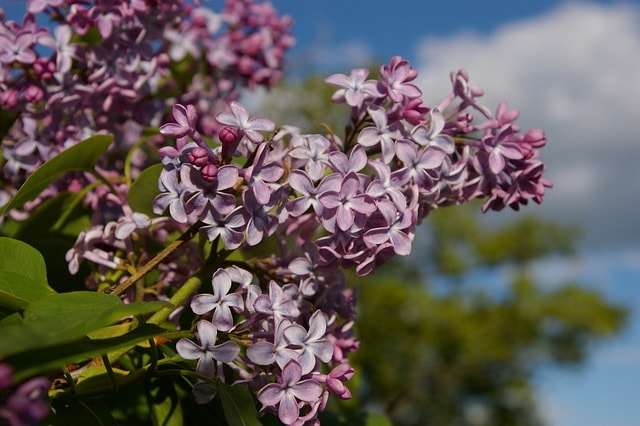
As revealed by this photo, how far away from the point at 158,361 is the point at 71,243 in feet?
1.03

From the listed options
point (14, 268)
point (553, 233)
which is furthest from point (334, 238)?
point (553, 233)

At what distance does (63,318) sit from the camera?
53cm

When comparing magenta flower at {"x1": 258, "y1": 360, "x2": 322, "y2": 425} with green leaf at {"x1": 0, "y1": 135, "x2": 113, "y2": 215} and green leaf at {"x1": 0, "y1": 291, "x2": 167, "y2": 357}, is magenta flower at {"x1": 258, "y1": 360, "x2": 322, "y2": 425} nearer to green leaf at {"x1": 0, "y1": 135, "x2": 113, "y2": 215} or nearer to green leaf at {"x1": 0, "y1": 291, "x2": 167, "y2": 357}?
green leaf at {"x1": 0, "y1": 291, "x2": 167, "y2": 357}

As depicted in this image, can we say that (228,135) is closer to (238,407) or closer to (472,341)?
(238,407)

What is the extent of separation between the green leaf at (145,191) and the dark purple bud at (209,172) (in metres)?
0.17

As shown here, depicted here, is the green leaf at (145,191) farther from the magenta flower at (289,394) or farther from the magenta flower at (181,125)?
the magenta flower at (289,394)

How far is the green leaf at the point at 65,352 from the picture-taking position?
0.52 m

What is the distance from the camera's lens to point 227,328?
2.24 feet

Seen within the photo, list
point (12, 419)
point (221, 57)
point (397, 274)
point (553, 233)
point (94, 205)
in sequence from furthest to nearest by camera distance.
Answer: point (553, 233) < point (397, 274) < point (221, 57) < point (94, 205) < point (12, 419)

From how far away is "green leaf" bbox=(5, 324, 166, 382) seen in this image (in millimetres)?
520

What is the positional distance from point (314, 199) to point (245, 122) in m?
0.08

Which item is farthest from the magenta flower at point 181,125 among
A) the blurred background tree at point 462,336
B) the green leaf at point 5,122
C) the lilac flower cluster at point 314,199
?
the blurred background tree at point 462,336

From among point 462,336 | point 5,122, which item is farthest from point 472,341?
point 5,122

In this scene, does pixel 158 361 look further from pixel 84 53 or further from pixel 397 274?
pixel 397 274
